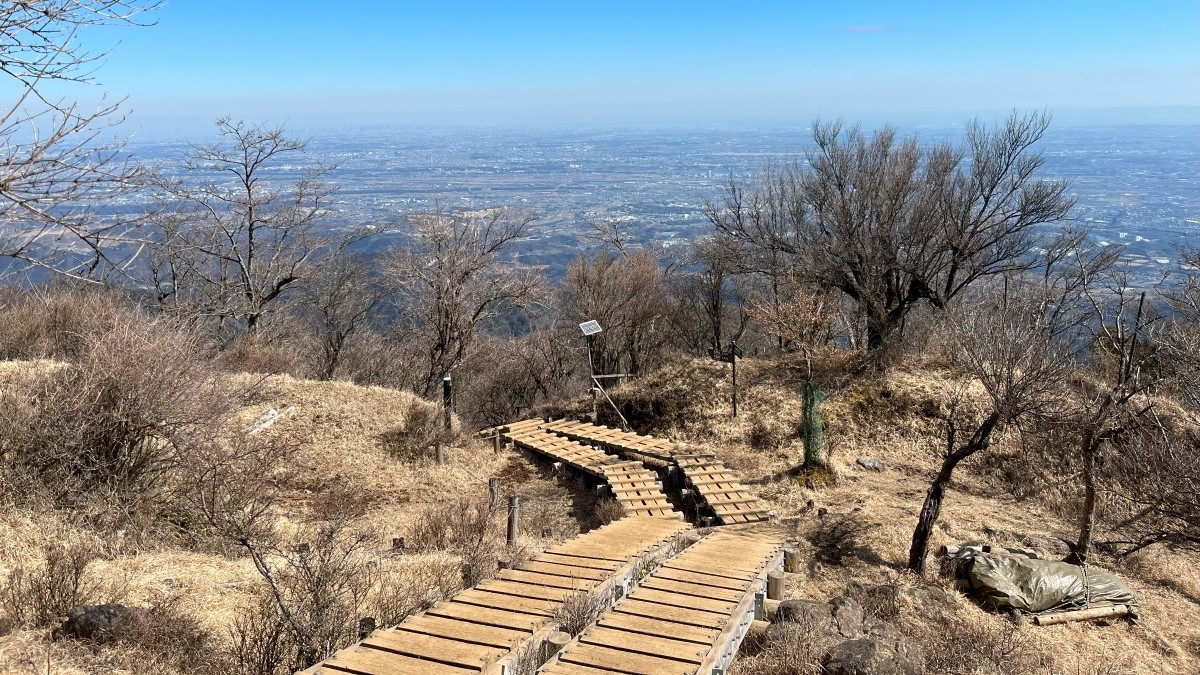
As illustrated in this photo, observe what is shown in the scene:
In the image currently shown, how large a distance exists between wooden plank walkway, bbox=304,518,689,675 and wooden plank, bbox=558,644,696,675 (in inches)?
14.5

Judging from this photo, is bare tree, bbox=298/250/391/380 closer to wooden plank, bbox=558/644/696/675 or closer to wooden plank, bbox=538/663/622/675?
wooden plank, bbox=558/644/696/675

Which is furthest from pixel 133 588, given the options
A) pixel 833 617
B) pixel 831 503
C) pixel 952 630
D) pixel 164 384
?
pixel 831 503

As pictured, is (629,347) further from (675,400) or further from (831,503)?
(831,503)

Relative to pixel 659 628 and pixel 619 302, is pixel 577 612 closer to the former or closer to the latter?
pixel 659 628

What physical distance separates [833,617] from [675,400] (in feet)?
30.9

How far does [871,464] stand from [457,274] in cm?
1007

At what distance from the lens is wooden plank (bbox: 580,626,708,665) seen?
4707 millimetres

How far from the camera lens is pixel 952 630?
676 centimetres

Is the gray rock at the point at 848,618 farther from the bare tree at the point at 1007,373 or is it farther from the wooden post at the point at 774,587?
the bare tree at the point at 1007,373

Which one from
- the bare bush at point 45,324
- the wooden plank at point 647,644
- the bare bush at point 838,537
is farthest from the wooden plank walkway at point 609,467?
the bare bush at point 45,324

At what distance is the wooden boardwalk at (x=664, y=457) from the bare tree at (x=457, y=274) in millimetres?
4006

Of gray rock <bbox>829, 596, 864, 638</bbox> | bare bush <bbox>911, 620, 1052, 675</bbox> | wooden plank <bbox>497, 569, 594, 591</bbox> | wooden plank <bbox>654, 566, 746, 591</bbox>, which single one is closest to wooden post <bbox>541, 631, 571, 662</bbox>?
wooden plank <bbox>497, 569, 594, 591</bbox>

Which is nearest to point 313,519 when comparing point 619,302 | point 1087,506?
point 1087,506

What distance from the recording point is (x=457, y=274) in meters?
17.5
